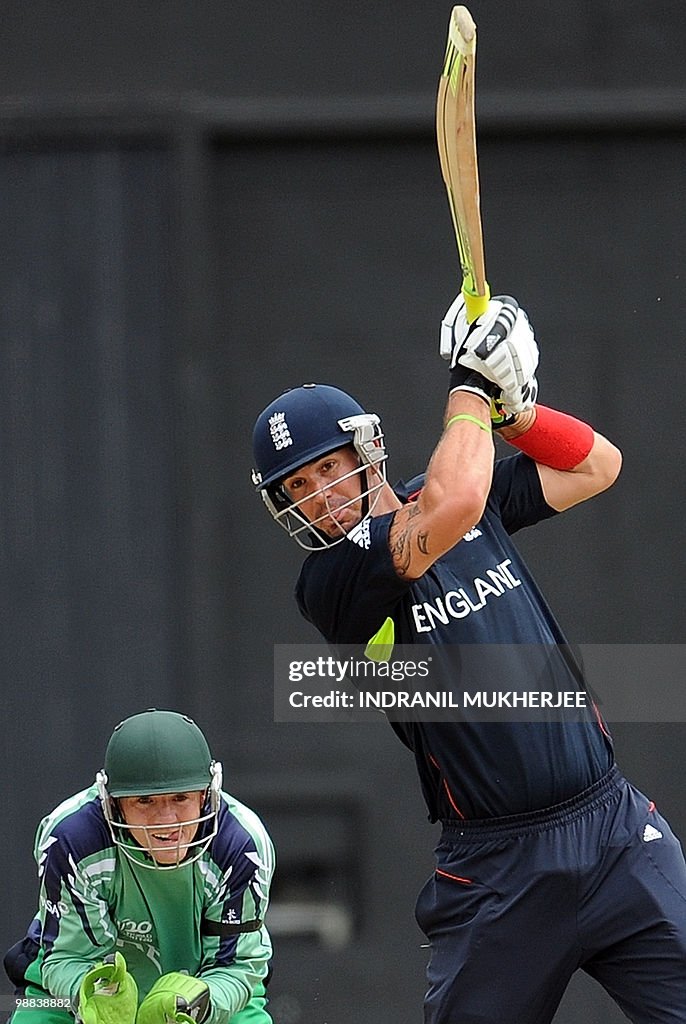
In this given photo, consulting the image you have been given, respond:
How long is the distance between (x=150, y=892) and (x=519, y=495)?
1.12 m

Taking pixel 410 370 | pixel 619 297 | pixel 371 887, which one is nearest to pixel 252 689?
pixel 371 887

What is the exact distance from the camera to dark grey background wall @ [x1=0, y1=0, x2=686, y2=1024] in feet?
15.9

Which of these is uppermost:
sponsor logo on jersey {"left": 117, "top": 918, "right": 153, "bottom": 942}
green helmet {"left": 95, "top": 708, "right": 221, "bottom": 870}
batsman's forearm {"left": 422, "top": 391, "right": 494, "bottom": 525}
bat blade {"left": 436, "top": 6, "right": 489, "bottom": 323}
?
bat blade {"left": 436, "top": 6, "right": 489, "bottom": 323}

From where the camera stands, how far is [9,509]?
4887 millimetres

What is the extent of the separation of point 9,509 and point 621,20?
2227 millimetres

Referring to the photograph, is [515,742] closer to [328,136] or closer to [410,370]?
[410,370]

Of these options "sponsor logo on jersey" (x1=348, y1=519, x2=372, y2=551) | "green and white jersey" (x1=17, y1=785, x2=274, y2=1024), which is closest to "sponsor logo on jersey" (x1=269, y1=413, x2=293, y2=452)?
"sponsor logo on jersey" (x1=348, y1=519, x2=372, y2=551)

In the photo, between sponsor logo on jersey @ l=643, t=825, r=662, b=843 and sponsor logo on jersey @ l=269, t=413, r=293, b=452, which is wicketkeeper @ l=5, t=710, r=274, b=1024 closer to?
sponsor logo on jersey @ l=269, t=413, r=293, b=452

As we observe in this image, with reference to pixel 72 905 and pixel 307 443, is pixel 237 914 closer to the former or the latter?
pixel 72 905

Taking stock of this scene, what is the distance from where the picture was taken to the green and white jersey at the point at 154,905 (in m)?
3.48

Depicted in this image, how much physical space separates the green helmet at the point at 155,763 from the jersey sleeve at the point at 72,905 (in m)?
0.16
